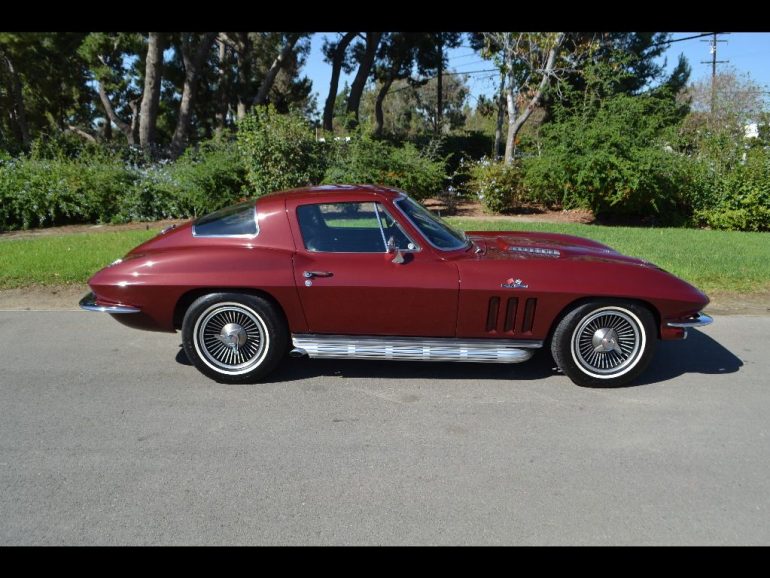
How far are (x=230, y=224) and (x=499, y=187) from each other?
1061 centimetres

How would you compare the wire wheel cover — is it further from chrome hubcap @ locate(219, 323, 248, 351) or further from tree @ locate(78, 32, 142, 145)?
tree @ locate(78, 32, 142, 145)

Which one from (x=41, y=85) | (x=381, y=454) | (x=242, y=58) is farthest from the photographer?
(x=41, y=85)

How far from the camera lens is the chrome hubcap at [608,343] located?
416 centimetres

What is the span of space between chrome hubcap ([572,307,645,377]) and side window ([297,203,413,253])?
1.50 meters

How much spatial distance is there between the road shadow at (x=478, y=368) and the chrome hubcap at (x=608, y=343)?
25cm

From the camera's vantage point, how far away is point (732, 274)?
7262mm

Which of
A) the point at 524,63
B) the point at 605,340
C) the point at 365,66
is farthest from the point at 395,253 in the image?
the point at 365,66

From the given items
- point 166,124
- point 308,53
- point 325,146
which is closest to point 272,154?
point 325,146

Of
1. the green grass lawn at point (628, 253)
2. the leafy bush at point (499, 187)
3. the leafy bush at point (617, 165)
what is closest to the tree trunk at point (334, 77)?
the leafy bush at point (499, 187)

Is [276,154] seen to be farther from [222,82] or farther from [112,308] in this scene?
[222,82]

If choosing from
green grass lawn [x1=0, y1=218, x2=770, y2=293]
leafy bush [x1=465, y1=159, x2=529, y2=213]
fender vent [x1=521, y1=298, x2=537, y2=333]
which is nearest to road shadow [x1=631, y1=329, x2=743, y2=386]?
fender vent [x1=521, y1=298, x2=537, y2=333]

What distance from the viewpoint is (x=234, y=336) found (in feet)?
14.0

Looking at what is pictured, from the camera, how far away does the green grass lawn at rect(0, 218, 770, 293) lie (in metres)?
7.20
